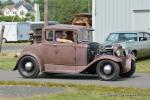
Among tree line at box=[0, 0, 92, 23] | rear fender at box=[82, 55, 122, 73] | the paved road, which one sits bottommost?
the paved road

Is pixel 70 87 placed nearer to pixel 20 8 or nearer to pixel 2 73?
pixel 2 73

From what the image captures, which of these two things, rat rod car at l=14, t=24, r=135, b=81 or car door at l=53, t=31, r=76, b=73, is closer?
rat rod car at l=14, t=24, r=135, b=81

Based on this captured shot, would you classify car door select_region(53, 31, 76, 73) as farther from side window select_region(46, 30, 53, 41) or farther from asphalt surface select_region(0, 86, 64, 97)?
asphalt surface select_region(0, 86, 64, 97)

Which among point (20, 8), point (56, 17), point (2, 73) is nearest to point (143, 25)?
point (2, 73)

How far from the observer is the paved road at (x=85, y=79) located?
15211 millimetres

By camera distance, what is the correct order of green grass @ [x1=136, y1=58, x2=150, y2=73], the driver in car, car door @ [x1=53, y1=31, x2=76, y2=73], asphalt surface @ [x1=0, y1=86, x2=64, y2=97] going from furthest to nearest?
green grass @ [x1=136, y1=58, x2=150, y2=73] < the driver in car < car door @ [x1=53, y1=31, x2=76, y2=73] < asphalt surface @ [x1=0, y1=86, x2=64, y2=97]

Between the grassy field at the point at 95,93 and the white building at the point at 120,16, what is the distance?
51.2 feet

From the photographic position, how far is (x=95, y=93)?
1286 centimetres

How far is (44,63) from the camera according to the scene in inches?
670

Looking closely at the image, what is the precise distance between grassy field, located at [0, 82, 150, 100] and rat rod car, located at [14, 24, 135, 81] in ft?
5.99

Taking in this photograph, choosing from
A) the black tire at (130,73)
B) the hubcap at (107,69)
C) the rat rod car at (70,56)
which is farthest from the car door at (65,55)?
the black tire at (130,73)

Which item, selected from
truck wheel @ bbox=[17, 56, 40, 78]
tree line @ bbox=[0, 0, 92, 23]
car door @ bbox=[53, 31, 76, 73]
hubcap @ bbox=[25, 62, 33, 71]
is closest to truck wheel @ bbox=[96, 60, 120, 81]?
car door @ bbox=[53, 31, 76, 73]

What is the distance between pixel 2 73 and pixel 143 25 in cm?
1286

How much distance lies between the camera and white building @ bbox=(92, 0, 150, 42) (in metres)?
29.6
